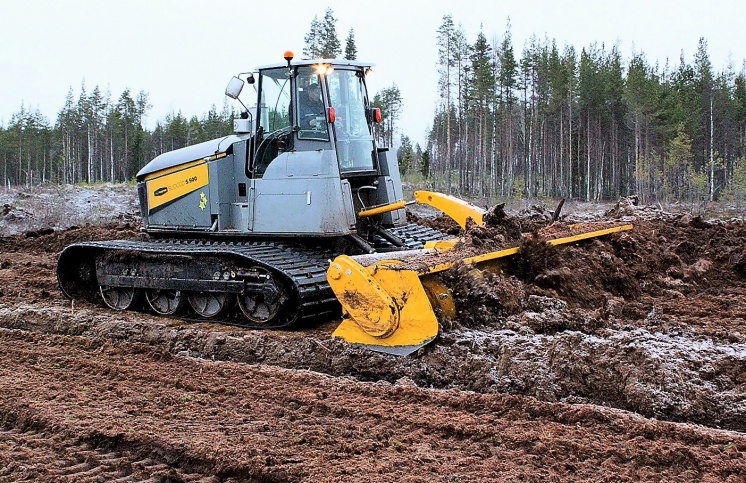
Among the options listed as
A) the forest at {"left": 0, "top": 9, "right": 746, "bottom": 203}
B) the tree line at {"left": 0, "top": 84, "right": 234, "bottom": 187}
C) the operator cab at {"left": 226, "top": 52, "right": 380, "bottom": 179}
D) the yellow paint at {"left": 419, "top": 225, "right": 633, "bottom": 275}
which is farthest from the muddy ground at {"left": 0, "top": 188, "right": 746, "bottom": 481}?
the tree line at {"left": 0, "top": 84, "right": 234, "bottom": 187}

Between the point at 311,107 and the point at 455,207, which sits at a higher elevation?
the point at 311,107

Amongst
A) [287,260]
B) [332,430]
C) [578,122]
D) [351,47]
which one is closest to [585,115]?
[578,122]

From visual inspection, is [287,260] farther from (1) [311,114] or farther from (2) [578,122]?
(2) [578,122]

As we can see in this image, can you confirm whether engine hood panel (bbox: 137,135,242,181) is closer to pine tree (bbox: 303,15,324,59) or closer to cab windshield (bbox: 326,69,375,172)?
cab windshield (bbox: 326,69,375,172)

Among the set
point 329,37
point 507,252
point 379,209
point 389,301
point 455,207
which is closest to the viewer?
point 389,301

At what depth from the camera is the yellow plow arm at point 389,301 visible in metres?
6.00

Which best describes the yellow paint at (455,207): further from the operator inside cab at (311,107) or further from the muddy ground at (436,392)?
the operator inside cab at (311,107)

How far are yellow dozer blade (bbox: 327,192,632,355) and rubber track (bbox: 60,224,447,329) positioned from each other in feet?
2.53

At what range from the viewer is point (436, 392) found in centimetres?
516

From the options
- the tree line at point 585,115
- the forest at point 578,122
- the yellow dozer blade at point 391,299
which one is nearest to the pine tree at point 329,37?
the forest at point 578,122

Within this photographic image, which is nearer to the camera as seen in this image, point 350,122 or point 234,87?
point 234,87

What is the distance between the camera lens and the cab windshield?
8.32 meters

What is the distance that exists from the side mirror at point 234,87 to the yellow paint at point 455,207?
266 cm

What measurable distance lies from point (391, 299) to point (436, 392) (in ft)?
3.63
